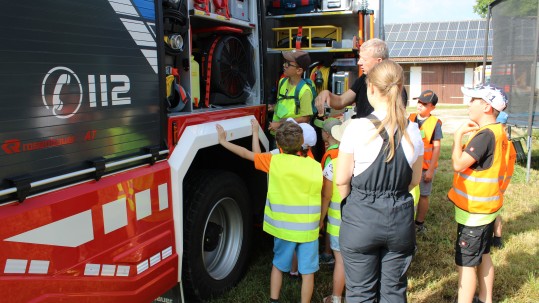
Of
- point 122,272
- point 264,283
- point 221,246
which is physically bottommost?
point 264,283

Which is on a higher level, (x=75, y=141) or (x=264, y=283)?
(x=75, y=141)

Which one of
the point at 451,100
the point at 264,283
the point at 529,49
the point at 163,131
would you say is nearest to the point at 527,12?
the point at 529,49

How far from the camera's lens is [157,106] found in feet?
8.56

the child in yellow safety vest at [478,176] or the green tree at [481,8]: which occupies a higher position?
the green tree at [481,8]

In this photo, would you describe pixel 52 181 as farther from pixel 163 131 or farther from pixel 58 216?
pixel 163 131

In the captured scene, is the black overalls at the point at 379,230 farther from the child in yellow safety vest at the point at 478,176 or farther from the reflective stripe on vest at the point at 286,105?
the reflective stripe on vest at the point at 286,105

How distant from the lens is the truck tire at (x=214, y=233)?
307cm

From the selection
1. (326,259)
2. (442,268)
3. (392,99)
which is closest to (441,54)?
(442,268)

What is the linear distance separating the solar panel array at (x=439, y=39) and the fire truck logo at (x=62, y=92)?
29595 mm

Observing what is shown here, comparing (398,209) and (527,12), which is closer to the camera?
(398,209)

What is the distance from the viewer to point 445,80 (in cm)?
3094

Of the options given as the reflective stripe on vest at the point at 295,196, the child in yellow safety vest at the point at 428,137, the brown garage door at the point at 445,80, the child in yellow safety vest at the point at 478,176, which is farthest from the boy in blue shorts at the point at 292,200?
the brown garage door at the point at 445,80

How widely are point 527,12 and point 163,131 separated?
7800mm

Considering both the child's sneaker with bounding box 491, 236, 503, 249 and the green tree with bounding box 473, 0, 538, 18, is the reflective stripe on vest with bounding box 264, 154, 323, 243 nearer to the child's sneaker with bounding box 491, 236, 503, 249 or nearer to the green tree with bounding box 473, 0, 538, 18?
the child's sneaker with bounding box 491, 236, 503, 249
